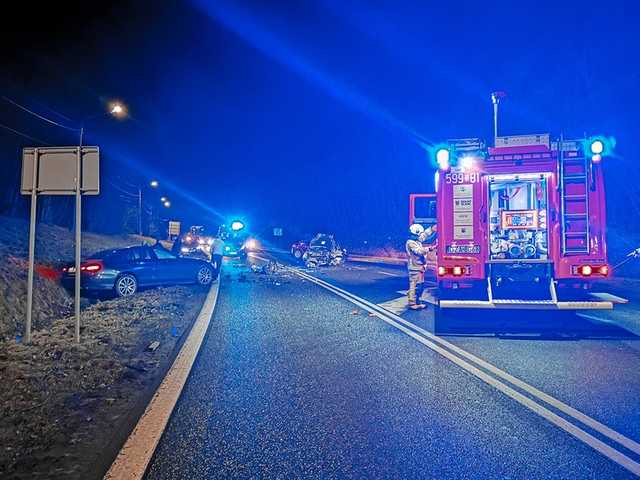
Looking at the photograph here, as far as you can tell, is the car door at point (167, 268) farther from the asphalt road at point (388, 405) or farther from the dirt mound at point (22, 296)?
the asphalt road at point (388, 405)

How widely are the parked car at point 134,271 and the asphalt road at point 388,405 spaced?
4893 millimetres

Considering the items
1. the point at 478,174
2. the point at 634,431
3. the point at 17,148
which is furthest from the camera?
the point at 17,148

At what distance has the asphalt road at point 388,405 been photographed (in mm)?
3436

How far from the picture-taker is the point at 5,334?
24.1 ft

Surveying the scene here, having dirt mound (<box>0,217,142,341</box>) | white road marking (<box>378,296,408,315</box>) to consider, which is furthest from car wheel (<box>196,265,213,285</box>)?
white road marking (<box>378,296,408,315</box>)

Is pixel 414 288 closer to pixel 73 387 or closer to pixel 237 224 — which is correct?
pixel 73 387

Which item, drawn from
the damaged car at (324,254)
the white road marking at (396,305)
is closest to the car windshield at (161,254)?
the white road marking at (396,305)

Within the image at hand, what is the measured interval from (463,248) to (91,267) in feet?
28.0

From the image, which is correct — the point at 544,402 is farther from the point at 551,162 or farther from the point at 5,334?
the point at 5,334

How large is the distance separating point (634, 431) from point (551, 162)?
5.47 m

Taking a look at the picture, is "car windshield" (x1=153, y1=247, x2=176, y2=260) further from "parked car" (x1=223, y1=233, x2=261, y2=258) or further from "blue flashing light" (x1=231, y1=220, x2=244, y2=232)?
"parked car" (x1=223, y1=233, x2=261, y2=258)

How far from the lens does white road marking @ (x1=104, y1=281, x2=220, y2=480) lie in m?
3.38

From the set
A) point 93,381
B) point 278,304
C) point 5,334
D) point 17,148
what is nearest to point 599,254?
point 278,304

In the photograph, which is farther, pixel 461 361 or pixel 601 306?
pixel 601 306
